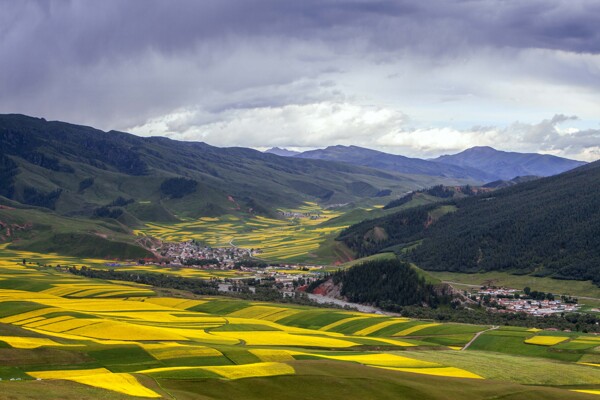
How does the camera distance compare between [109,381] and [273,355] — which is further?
[273,355]

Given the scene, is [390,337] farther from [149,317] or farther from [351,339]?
[149,317]

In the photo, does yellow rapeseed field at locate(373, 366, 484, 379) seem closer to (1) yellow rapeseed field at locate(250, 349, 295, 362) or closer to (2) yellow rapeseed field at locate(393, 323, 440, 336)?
(1) yellow rapeseed field at locate(250, 349, 295, 362)

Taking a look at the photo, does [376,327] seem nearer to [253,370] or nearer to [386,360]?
[386,360]

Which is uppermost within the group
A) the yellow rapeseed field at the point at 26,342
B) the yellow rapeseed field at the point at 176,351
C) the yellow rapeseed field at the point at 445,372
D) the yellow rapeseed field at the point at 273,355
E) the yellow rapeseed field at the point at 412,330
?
the yellow rapeseed field at the point at 26,342

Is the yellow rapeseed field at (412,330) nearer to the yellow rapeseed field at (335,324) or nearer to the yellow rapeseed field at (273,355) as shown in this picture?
the yellow rapeseed field at (335,324)

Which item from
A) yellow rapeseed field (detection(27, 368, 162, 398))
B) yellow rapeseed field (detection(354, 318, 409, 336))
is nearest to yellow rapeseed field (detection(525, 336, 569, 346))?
yellow rapeseed field (detection(354, 318, 409, 336))

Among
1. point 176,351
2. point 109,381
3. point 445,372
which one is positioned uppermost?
point 109,381

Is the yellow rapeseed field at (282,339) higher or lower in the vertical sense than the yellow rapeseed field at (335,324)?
higher

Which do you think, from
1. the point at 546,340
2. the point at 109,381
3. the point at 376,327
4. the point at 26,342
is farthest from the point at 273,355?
the point at 546,340

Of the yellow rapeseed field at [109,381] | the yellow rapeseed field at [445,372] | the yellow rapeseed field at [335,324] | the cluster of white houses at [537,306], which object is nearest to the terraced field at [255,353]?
the yellow rapeseed field at [109,381]
